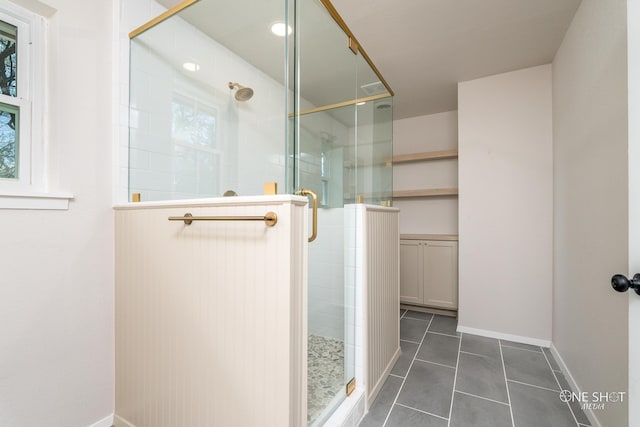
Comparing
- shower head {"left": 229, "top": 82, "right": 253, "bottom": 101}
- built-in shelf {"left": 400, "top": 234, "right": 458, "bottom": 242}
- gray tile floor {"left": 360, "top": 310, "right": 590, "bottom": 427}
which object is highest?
shower head {"left": 229, "top": 82, "right": 253, "bottom": 101}

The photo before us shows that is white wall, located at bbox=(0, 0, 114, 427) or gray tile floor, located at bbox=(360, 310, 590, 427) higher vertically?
white wall, located at bbox=(0, 0, 114, 427)

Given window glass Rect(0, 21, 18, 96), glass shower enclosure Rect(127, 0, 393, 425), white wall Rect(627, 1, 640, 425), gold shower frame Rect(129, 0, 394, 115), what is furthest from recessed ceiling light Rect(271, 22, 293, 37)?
window glass Rect(0, 21, 18, 96)

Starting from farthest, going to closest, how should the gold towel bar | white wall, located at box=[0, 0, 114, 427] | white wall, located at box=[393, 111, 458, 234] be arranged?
white wall, located at box=[393, 111, 458, 234] → white wall, located at box=[0, 0, 114, 427] → the gold towel bar

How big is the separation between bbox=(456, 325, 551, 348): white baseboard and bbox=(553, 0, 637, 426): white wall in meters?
0.25

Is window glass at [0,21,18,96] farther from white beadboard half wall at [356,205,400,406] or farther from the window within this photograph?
white beadboard half wall at [356,205,400,406]

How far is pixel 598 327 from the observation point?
150cm

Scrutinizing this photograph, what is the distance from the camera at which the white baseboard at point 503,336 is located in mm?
2488

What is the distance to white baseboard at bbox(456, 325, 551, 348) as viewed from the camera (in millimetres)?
2488

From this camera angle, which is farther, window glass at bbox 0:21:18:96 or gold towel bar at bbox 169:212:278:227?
window glass at bbox 0:21:18:96

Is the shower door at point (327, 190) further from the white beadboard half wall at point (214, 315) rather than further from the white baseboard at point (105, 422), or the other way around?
the white baseboard at point (105, 422)

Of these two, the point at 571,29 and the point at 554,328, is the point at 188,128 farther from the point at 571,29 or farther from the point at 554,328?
the point at 554,328

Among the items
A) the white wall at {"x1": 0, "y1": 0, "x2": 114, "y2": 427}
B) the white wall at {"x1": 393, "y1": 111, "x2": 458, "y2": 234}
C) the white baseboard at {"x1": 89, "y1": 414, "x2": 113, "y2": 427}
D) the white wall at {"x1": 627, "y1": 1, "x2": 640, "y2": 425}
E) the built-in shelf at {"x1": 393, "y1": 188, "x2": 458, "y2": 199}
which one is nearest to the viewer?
the white wall at {"x1": 627, "y1": 1, "x2": 640, "y2": 425}

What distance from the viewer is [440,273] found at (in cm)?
325

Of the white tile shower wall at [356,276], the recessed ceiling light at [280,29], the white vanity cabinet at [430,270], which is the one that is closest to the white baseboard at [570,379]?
the white vanity cabinet at [430,270]
